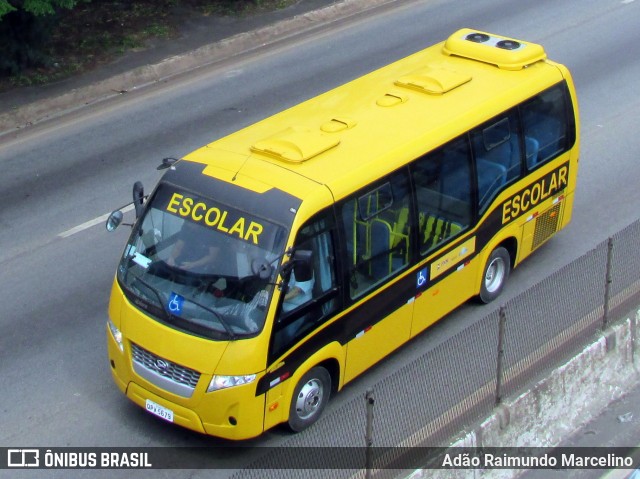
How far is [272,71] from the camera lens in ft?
62.1

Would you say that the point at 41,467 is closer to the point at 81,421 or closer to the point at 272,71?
the point at 81,421

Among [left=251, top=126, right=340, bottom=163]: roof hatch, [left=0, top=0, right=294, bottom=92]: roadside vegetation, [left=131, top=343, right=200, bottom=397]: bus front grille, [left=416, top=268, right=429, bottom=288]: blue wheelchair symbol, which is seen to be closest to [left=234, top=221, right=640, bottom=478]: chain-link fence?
[left=131, top=343, right=200, bottom=397]: bus front grille

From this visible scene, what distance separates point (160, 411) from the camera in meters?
9.31

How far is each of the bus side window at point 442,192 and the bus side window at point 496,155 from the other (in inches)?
8.4

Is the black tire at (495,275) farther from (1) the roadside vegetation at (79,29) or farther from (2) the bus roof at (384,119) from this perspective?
(1) the roadside vegetation at (79,29)

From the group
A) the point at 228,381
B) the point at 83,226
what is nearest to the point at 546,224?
the point at 228,381

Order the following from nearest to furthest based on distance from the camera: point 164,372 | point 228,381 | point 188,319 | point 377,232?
point 228,381 → point 188,319 → point 164,372 → point 377,232

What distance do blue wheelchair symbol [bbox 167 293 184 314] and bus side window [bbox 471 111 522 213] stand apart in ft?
11.9

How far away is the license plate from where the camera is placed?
927 centimetres

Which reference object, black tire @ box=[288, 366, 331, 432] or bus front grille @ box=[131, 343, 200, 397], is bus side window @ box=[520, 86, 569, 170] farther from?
bus front grille @ box=[131, 343, 200, 397]

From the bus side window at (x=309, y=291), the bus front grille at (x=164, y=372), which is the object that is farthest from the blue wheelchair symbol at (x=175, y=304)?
the bus side window at (x=309, y=291)

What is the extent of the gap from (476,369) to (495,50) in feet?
14.3

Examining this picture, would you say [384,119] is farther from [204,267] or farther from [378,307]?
[204,267]

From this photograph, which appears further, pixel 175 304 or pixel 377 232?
pixel 377 232
